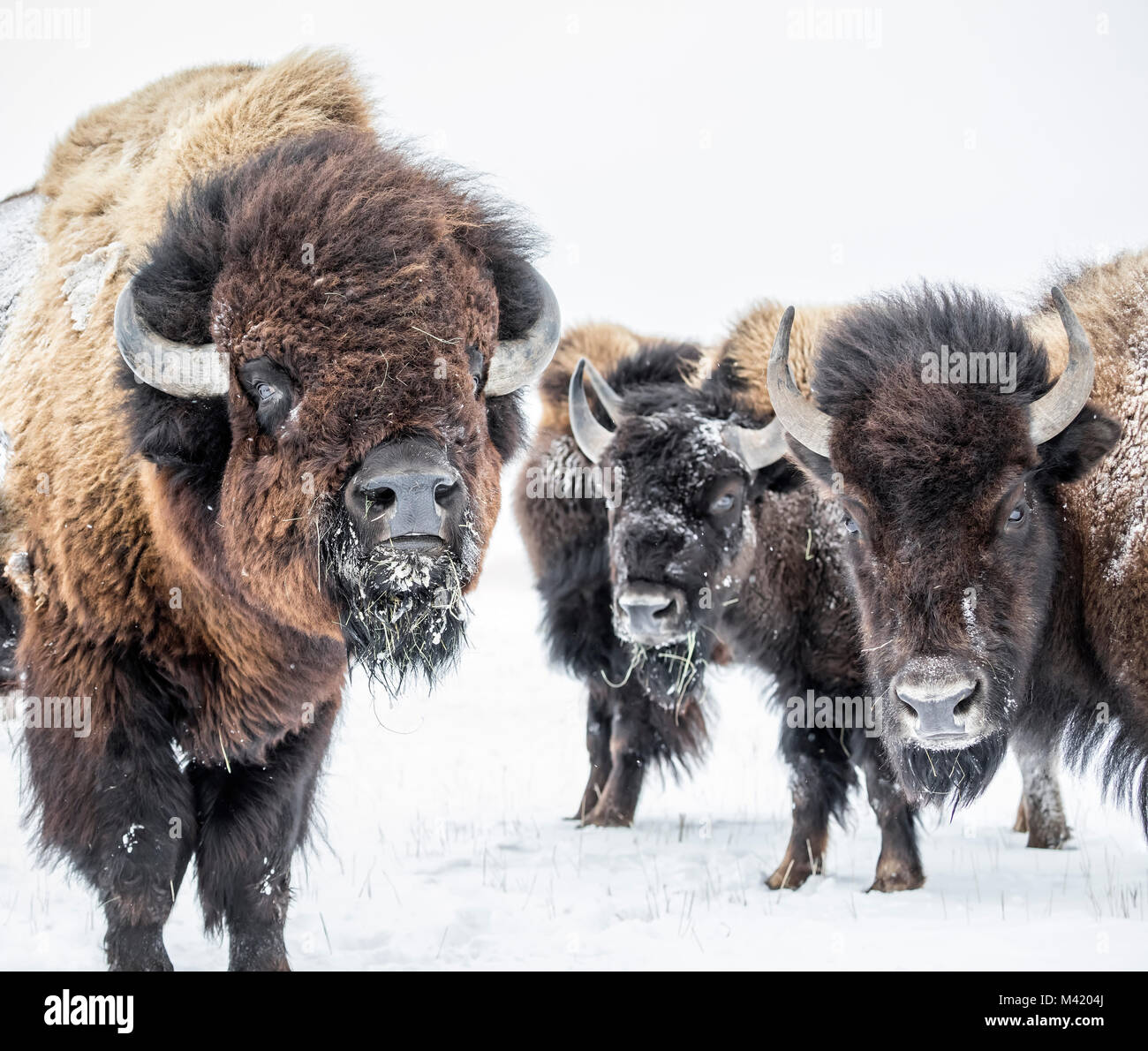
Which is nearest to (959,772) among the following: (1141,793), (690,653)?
(1141,793)

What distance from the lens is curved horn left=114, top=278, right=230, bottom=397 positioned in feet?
11.9

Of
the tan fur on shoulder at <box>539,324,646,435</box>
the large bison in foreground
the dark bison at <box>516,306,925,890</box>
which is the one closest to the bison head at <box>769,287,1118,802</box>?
the large bison in foreground

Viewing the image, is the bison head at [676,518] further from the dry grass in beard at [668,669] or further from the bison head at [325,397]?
the bison head at [325,397]

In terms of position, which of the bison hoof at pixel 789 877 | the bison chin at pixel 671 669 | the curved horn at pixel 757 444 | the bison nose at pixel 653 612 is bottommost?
the bison hoof at pixel 789 877

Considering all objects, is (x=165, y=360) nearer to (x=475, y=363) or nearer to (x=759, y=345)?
(x=475, y=363)

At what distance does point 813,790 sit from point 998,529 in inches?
107

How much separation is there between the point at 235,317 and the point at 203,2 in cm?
13797

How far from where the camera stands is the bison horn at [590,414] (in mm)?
7551

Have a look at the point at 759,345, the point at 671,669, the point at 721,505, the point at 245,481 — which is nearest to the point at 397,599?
the point at 245,481

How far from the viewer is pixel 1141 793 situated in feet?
14.4

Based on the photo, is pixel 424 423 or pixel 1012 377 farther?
pixel 1012 377

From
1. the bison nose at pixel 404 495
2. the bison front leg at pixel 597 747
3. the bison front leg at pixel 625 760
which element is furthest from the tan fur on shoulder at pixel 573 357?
the bison nose at pixel 404 495

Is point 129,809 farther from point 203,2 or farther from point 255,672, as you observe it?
point 203,2

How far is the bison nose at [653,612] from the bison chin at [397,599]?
9.77 feet
